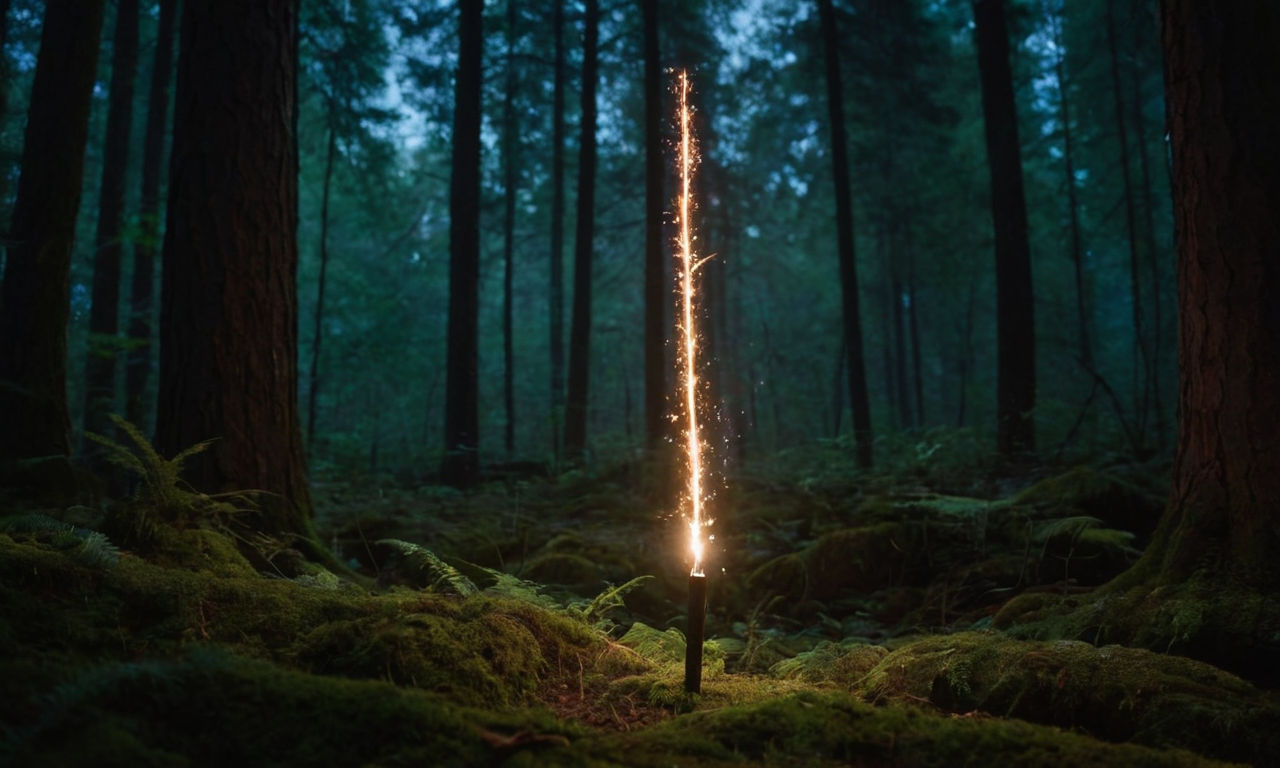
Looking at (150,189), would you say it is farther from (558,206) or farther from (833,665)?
(833,665)

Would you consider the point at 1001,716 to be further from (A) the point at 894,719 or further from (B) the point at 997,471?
(B) the point at 997,471

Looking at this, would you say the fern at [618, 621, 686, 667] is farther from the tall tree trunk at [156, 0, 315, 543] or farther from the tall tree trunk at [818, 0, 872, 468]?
the tall tree trunk at [818, 0, 872, 468]

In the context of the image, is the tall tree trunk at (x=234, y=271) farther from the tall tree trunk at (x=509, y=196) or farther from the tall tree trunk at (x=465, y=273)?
the tall tree trunk at (x=509, y=196)

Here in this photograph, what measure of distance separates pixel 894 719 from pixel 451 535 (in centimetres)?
577

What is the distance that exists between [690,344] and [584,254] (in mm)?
13599

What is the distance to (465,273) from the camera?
13.6 meters

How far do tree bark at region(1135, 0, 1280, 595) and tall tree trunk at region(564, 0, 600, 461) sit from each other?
12182 mm

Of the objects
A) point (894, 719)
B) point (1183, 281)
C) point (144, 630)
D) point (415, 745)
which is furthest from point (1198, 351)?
point (144, 630)

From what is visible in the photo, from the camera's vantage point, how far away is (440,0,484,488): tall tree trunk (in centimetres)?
1348

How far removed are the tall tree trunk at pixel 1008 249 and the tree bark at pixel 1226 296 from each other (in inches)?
295

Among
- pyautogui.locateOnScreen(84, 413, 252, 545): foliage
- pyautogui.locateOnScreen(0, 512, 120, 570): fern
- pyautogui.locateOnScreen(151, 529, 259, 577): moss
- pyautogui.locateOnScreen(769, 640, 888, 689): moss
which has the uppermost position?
pyautogui.locateOnScreen(84, 413, 252, 545): foliage

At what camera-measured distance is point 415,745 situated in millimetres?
1920

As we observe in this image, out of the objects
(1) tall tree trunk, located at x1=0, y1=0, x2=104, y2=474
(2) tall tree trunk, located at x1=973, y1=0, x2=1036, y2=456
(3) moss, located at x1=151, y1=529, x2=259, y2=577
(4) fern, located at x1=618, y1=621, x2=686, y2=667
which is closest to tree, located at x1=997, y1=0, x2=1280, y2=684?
(4) fern, located at x1=618, y1=621, x2=686, y2=667

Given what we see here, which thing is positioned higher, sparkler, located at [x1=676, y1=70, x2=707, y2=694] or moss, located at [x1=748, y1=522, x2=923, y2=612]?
sparkler, located at [x1=676, y1=70, x2=707, y2=694]
